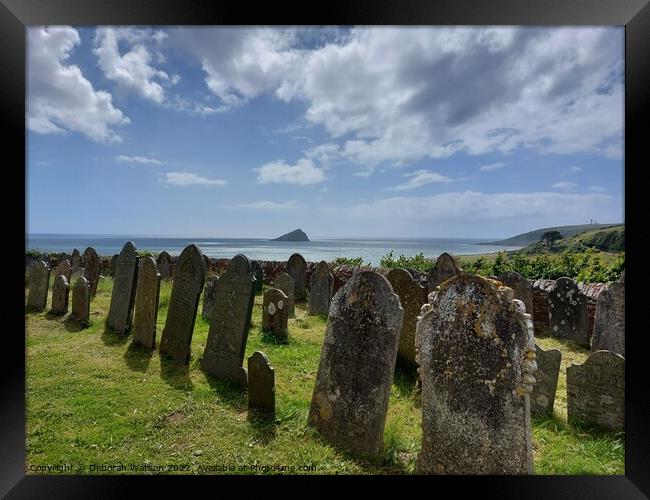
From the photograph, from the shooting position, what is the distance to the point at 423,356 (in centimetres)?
286

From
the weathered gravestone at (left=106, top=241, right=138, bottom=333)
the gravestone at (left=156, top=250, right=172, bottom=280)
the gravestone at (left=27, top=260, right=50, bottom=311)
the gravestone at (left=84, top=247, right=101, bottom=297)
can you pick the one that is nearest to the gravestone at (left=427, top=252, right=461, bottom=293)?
the weathered gravestone at (left=106, top=241, right=138, bottom=333)

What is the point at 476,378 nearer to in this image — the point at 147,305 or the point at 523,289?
the point at 147,305

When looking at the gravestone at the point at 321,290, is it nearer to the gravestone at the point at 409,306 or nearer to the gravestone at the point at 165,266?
the gravestone at the point at 409,306

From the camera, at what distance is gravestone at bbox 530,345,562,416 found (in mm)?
4477

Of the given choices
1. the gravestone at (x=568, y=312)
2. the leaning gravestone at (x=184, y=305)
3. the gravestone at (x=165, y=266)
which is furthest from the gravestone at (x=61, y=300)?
the gravestone at (x=568, y=312)

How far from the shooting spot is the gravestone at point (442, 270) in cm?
780

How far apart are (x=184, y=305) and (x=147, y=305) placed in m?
1.07

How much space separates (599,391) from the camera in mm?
4160

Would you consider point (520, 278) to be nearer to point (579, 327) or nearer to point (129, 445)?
point (579, 327)

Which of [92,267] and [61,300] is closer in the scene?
[61,300]

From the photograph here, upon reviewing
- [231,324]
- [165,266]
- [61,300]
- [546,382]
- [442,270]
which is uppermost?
[442,270]

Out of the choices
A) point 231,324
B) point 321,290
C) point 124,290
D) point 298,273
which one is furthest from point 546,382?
point 298,273

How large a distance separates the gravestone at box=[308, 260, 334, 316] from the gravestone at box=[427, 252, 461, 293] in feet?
9.34

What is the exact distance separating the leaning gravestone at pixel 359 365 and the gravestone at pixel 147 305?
3.62 m
